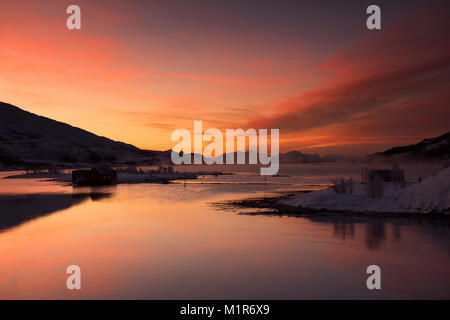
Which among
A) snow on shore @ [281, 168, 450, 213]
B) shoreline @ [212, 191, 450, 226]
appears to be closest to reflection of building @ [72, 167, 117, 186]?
shoreline @ [212, 191, 450, 226]

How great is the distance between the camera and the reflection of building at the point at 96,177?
7675 centimetres

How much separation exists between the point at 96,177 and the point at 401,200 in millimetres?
61731

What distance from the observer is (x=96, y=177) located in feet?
253

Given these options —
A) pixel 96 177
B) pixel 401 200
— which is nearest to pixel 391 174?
pixel 401 200

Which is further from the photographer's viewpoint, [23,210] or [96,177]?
[96,177]

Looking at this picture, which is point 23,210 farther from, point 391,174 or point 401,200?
point 391,174

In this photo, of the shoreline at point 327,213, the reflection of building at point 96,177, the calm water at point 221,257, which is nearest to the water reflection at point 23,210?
the calm water at point 221,257

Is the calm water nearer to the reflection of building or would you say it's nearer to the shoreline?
the shoreline

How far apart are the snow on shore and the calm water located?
423 centimetres

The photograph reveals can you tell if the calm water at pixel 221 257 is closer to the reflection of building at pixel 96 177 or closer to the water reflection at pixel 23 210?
the water reflection at pixel 23 210

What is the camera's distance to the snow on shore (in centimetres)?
3018

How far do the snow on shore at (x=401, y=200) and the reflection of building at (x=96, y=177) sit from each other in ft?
169
